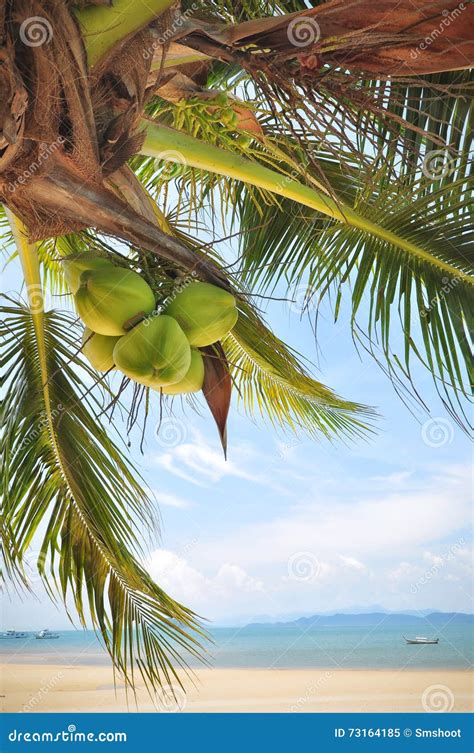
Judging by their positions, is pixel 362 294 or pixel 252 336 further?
pixel 252 336

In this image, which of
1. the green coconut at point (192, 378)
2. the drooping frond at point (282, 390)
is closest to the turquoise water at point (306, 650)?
the drooping frond at point (282, 390)

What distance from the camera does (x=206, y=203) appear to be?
10.5 ft

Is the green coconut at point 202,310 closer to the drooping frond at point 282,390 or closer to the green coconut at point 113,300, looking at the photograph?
the green coconut at point 113,300

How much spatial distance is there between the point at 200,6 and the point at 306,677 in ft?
107

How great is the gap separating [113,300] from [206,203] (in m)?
1.95

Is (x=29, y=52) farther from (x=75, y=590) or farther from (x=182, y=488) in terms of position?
(x=182, y=488)

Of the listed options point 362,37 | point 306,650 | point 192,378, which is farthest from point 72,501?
point 306,650

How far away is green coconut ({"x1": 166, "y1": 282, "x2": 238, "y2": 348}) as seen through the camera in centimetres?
139

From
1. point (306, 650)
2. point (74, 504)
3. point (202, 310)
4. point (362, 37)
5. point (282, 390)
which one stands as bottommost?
point (306, 650)

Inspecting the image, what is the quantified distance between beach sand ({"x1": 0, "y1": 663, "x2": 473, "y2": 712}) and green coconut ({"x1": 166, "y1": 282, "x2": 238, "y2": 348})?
22962 millimetres

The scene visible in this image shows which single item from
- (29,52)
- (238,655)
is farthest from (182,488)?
(29,52)

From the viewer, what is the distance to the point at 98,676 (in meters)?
30.9

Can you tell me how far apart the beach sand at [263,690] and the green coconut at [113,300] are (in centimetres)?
2306

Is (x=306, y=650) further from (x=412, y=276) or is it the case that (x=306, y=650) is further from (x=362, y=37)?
(x=362, y=37)
